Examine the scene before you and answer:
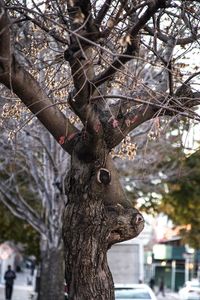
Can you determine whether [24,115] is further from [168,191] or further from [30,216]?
[168,191]

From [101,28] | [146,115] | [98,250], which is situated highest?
[101,28]

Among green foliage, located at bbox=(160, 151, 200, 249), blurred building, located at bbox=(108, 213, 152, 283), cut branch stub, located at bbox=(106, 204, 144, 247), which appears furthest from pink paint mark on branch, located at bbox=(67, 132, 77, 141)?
blurred building, located at bbox=(108, 213, 152, 283)

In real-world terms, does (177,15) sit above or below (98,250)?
above

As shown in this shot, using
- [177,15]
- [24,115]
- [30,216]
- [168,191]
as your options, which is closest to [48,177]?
[30,216]

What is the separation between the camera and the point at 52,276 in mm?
24094

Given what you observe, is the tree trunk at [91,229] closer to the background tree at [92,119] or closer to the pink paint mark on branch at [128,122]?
the background tree at [92,119]

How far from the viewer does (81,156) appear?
9.91 metres

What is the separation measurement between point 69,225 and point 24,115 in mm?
3624

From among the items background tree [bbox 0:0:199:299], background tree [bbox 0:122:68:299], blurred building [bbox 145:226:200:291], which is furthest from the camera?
blurred building [bbox 145:226:200:291]

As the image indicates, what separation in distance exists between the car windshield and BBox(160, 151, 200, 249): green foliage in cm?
731

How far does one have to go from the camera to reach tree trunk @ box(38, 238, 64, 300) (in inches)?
938

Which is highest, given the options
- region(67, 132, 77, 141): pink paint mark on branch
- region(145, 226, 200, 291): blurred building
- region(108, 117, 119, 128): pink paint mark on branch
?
region(145, 226, 200, 291): blurred building

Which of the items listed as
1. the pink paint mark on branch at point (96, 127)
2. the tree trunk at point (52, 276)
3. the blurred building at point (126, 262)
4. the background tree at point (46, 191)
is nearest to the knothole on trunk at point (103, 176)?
the pink paint mark on branch at point (96, 127)

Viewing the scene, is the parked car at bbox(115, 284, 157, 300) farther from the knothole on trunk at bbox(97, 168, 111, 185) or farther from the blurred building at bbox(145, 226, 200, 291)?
the blurred building at bbox(145, 226, 200, 291)
